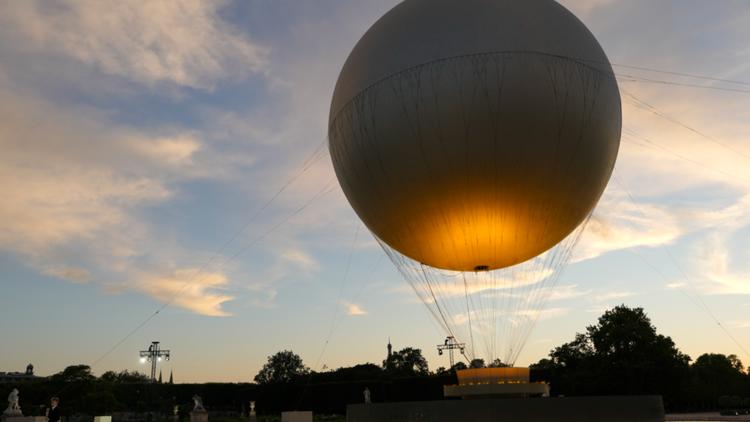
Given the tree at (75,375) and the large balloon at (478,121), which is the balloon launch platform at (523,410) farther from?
the tree at (75,375)

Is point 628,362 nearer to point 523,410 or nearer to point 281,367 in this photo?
point 523,410

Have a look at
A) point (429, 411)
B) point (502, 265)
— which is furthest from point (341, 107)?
point (429, 411)

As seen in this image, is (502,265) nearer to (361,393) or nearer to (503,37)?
(503,37)

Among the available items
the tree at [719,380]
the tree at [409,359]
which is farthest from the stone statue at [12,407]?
the tree at [409,359]

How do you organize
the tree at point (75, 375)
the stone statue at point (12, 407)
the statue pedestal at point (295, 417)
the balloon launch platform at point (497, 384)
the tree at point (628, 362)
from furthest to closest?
the tree at point (75, 375)
the tree at point (628, 362)
the stone statue at point (12, 407)
the statue pedestal at point (295, 417)
the balloon launch platform at point (497, 384)

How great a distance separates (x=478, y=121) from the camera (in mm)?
14398

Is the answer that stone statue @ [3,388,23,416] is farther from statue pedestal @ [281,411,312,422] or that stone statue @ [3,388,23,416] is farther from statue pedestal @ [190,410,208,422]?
statue pedestal @ [281,411,312,422]

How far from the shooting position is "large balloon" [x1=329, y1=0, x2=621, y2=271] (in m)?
14.5

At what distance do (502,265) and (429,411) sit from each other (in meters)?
6.46

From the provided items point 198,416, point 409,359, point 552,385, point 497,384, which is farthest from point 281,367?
point 497,384

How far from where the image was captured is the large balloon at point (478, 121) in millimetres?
14453

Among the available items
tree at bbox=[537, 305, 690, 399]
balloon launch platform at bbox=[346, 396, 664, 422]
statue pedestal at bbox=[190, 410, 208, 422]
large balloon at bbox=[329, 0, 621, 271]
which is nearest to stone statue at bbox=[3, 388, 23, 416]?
statue pedestal at bbox=[190, 410, 208, 422]

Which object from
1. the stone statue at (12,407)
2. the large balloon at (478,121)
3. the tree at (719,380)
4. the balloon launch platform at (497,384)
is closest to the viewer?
the large balloon at (478,121)

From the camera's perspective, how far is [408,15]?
1644 centimetres
